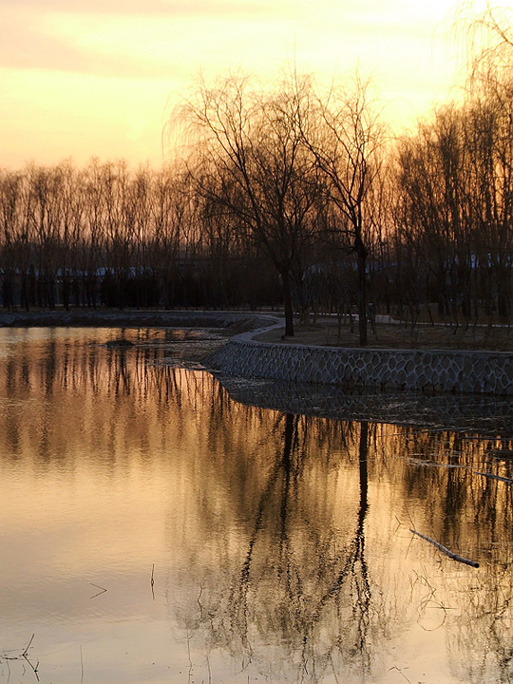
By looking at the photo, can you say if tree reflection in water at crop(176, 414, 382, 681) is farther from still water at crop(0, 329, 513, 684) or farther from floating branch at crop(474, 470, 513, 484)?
floating branch at crop(474, 470, 513, 484)

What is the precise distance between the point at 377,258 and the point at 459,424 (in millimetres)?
28941

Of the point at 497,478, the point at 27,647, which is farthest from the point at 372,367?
the point at 27,647

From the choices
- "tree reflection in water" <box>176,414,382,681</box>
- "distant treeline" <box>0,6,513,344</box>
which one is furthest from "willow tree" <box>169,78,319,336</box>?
"tree reflection in water" <box>176,414,382,681</box>

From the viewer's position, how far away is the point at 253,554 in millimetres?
6949

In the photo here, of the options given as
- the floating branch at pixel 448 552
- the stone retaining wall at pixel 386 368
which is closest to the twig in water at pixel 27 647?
the floating branch at pixel 448 552

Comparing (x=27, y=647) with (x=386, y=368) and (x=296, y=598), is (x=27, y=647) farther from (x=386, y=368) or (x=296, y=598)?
(x=386, y=368)

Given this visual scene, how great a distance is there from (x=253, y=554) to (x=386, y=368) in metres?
11.7

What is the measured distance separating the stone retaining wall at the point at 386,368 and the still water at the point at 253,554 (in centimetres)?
434

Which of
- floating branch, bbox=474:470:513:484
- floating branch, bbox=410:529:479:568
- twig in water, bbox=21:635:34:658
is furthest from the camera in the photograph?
floating branch, bbox=474:470:513:484

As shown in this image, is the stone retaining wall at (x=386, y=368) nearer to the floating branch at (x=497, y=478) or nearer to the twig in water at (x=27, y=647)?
the floating branch at (x=497, y=478)

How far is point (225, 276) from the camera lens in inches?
2119

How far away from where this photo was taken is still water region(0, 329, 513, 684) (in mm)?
5051

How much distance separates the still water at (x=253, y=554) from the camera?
505 centimetres

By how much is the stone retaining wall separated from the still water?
14.2ft
